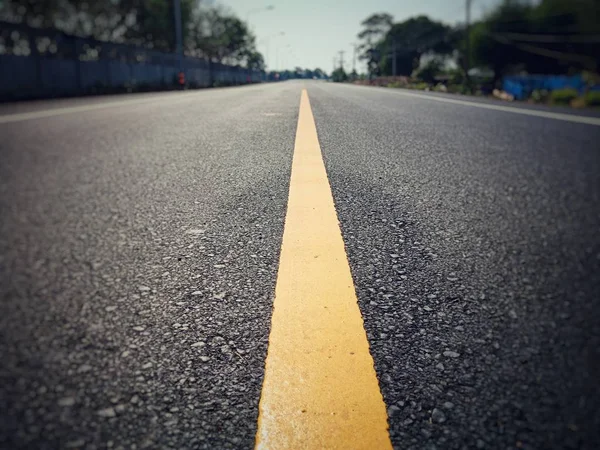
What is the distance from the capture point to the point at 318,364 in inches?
33.8

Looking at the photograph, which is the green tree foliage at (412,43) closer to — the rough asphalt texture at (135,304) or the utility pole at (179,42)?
the utility pole at (179,42)

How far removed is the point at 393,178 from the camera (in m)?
2.34

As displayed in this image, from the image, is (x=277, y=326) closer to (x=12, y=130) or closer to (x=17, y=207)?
(x=17, y=207)

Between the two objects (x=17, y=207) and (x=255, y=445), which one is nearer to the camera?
(x=255, y=445)

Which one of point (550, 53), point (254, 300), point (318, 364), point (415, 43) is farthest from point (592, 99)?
point (415, 43)

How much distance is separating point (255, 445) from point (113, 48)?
21130 millimetres

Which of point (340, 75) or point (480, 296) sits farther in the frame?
point (340, 75)

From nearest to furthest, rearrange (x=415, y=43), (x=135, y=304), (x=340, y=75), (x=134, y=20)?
(x=135, y=304), (x=134, y=20), (x=415, y=43), (x=340, y=75)

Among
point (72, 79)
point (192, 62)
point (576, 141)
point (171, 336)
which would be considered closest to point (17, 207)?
point (171, 336)

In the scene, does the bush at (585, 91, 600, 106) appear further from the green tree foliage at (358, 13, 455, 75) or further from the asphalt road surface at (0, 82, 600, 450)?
the green tree foliage at (358, 13, 455, 75)

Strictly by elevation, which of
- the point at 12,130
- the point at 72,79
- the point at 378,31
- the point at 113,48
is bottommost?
the point at 12,130

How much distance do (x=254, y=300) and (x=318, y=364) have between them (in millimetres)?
310

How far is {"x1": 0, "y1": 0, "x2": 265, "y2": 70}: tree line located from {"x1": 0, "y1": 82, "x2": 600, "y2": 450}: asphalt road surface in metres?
27.2

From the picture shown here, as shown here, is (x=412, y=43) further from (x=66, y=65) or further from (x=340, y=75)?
(x=66, y=65)
